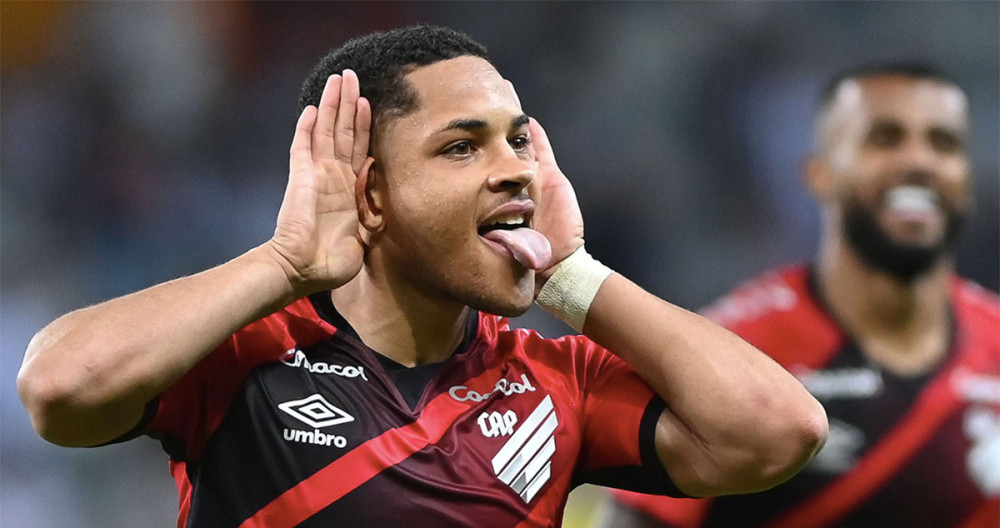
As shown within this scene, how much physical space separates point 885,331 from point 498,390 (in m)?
3.17

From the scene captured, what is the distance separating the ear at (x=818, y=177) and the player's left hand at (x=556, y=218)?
2.86 meters

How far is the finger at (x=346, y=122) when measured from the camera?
8.59ft

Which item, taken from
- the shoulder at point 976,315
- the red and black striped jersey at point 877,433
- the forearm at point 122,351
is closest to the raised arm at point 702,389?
the forearm at point 122,351

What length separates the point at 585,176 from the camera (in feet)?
19.1

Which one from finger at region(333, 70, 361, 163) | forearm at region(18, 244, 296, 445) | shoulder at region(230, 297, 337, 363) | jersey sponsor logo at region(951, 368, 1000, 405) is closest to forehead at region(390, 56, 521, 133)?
finger at region(333, 70, 361, 163)

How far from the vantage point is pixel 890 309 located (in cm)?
529

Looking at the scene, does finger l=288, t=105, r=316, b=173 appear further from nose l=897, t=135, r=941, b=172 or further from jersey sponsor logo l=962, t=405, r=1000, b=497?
jersey sponsor logo l=962, t=405, r=1000, b=497

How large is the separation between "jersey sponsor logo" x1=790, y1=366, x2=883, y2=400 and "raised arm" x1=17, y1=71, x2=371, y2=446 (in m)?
3.13

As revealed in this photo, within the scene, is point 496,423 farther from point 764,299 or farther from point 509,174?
point 764,299

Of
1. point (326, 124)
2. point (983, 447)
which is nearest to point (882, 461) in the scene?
point (983, 447)

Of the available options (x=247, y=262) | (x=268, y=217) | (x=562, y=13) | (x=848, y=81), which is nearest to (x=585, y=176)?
(x=562, y=13)

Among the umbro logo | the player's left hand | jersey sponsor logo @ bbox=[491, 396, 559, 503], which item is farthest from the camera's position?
the player's left hand

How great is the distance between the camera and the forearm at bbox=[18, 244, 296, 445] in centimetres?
212

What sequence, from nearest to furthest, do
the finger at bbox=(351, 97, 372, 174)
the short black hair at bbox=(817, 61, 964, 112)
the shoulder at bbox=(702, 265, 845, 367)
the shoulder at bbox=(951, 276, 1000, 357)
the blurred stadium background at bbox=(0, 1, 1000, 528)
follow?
1. the finger at bbox=(351, 97, 372, 174)
2. the shoulder at bbox=(702, 265, 845, 367)
3. the shoulder at bbox=(951, 276, 1000, 357)
4. the short black hair at bbox=(817, 61, 964, 112)
5. the blurred stadium background at bbox=(0, 1, 1000, 528)
